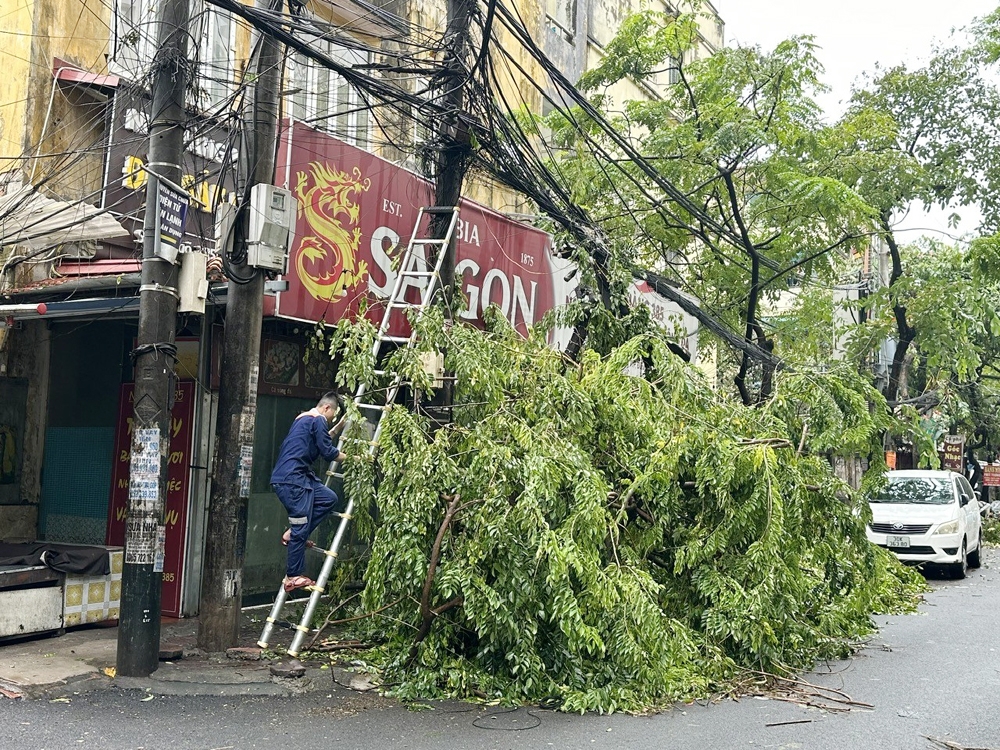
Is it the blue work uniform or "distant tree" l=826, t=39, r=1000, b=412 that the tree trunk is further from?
the blue work uniform

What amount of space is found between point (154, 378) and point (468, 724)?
3556mm

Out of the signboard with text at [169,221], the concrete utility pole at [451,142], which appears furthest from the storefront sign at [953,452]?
the signboard with text at [169,221]

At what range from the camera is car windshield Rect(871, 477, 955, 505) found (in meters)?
17.3

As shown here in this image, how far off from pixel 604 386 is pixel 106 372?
18.8ft

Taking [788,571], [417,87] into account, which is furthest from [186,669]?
[417,87]

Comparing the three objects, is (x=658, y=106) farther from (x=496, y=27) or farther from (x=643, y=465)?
(x=643, y=465)

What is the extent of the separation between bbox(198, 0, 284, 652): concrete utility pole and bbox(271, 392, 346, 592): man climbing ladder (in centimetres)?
38

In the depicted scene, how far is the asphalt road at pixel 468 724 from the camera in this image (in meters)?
6.12

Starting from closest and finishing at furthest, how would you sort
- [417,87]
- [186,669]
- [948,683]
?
[186,669] < [948,683] < [417,87]

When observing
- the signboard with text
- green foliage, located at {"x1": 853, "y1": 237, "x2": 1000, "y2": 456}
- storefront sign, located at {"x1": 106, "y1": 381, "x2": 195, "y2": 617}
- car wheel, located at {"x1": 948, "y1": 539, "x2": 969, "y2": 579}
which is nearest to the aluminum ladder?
storefront sign, located at {"x1": 106, "y1": 381, "x2": 195, "y2": 617}

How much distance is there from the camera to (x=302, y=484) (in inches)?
315

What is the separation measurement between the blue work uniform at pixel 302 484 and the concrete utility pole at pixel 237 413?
1.28 feet

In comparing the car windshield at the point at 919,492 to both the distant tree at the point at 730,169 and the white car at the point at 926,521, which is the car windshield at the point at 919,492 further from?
the distant tree at the point at 730,169

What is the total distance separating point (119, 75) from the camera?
397 inches
